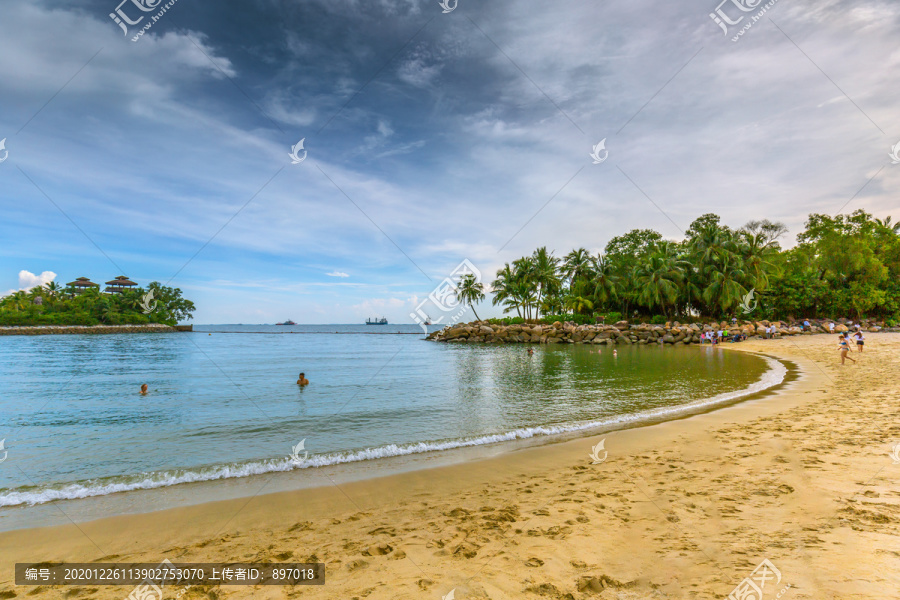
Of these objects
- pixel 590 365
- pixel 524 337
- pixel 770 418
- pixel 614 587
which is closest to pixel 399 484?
pixel 614 587

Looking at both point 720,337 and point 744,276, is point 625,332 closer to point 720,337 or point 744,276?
point 720,337

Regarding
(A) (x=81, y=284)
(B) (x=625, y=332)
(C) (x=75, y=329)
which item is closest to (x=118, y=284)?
(A) (x=81, y=284)

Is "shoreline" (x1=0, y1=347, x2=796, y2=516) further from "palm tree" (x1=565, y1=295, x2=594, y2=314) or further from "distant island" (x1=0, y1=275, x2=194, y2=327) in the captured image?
"distant island" (x1=0, y1=275, x2=194, y2=327)

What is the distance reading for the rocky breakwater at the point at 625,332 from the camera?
4678 centimetres

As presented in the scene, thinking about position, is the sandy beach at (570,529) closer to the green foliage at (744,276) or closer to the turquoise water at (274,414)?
the turquoise water at (274,414)

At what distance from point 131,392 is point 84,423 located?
6.24m

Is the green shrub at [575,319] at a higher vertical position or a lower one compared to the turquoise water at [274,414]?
higher

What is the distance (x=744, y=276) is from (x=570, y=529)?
203 ft

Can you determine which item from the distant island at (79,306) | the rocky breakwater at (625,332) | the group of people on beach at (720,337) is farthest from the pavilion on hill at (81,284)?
the group of people on beach at (720,337)

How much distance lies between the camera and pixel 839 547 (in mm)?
3967

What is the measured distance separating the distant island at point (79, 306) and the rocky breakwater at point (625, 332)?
71.1 meters

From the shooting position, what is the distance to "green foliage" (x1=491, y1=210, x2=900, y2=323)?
53.4 meters

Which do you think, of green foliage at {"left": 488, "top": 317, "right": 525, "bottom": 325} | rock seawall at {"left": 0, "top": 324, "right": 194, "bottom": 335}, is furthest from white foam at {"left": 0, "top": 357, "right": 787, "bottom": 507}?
rock seawall at {"left": 0, "top": 324, "right": 194, "bottom": 335}

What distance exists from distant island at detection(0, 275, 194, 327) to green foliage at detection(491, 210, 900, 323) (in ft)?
285
